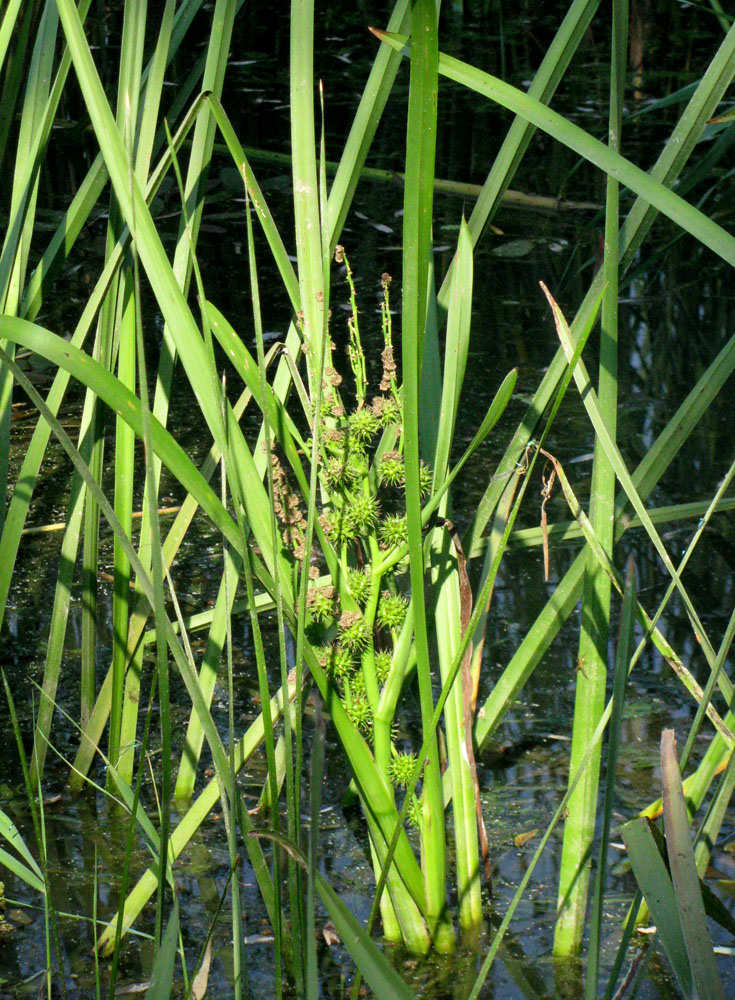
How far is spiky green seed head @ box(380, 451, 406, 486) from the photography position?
0.96 metres

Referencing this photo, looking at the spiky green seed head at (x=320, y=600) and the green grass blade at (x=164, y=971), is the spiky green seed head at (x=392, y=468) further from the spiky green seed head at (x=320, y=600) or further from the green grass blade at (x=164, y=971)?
the green grass blade at (x=164, y=971)

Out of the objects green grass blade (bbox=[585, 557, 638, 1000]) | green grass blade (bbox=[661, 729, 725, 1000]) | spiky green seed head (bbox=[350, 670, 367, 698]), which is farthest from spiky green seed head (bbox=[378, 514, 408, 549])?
green grass blade (bbox=[661, 729, 725, 1000])

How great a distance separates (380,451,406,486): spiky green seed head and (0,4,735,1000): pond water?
0.29m

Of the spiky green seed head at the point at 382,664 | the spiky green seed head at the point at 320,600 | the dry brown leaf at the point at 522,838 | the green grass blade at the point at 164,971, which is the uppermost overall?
the spiky green seed head at the point at 320,600

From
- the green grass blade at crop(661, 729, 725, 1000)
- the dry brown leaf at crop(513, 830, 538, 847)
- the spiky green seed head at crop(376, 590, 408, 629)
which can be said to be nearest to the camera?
the green grass blade at crop(661, 729, 725, 1000)

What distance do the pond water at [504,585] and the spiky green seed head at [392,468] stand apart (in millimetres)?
288

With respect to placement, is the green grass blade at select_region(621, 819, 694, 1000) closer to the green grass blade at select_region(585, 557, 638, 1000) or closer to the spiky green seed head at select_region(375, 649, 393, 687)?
the green grass blade at select_region(585, 557, 638, 1000)

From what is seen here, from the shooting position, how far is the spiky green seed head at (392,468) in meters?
0.96

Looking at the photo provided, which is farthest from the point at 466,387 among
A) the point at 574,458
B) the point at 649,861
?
the point at 649,861

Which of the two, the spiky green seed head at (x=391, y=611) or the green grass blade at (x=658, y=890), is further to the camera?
the spiky green seed head at (x=391, y=611)

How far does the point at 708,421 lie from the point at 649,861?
158 cm

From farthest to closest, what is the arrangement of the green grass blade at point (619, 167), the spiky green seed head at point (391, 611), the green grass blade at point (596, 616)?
the spiky green seed head at point (391, 611), the green grass blade at point (596, 616), the green grass blade at point (619, 167)

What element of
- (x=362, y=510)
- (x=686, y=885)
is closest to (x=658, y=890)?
(x=686, y=885)

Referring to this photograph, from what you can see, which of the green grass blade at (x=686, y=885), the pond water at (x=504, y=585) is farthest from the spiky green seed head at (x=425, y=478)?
the green grass blade at (x=686, y=885)
